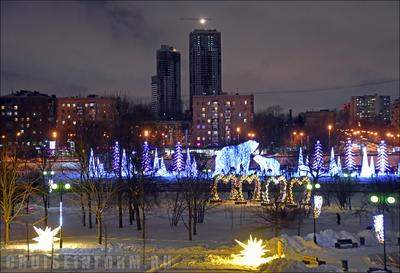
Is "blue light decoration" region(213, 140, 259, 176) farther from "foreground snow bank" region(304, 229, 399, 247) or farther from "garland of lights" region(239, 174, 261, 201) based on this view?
"foreground snow bank" region(304, 229, 399, 247)

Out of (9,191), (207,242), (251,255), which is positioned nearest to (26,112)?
(9,191)

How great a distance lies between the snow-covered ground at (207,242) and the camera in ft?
75.0

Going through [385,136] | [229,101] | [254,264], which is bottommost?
[254,264]

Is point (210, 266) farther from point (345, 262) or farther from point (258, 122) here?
point (258, 122)

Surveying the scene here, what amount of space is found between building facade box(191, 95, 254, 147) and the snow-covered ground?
10596cm

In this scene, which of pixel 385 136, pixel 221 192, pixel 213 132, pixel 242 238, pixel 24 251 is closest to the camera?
pixel 24 251

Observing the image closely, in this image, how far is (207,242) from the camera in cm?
3116

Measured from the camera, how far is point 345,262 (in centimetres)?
2341

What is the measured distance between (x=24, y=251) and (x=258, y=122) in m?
132

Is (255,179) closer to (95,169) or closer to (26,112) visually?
(95,169)

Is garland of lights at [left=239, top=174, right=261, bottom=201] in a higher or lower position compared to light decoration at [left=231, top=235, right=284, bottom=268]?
higher

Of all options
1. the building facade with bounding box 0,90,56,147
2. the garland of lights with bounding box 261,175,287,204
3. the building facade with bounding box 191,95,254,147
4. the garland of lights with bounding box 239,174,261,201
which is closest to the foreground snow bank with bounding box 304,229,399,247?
the garland of lights with bounding box 261,175,287,204

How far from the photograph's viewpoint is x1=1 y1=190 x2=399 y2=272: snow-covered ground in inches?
901

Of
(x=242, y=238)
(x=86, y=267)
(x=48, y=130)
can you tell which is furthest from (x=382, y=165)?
(x=48, y=130)
